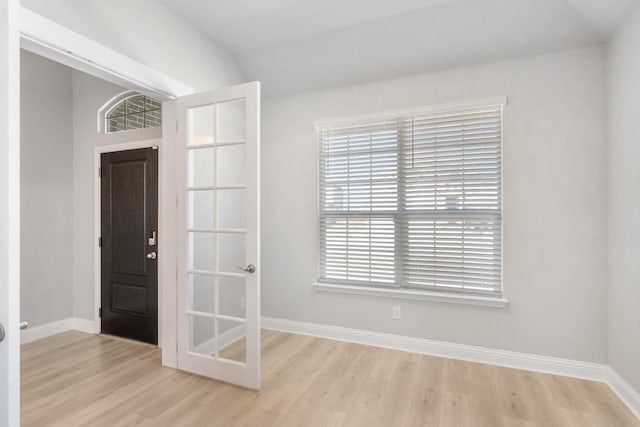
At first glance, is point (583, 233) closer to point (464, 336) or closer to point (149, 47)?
point (464, 336)

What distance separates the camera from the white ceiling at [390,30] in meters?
2.50

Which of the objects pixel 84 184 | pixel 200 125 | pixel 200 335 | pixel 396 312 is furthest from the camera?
pixel 84 184

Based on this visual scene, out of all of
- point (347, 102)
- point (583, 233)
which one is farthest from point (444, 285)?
point (347, 102)

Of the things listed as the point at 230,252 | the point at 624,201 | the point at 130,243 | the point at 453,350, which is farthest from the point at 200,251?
the point at 624,201

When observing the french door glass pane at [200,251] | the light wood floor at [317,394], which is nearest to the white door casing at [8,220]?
the light wood floor at [317,394]

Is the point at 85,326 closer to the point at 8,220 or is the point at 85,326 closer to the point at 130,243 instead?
the point at 130,243

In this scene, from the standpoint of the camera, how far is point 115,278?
3643 mm

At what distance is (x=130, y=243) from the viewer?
3.54 metres

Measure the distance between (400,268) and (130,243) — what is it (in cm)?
281

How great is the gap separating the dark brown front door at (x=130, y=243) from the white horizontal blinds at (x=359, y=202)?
1762 millimetres

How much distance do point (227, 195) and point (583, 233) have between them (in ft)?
9.91

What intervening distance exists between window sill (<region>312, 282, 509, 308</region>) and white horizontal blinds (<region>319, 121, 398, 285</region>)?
9 cm

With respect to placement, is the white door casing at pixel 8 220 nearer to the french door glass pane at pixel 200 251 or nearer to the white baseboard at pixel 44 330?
the french door glass pane at pixel 200 251

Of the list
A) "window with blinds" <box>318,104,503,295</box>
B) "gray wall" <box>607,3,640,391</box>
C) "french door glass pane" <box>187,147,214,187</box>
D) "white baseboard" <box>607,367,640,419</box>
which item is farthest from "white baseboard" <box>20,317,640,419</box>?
"french door glass pane" <box>187,147,214,187</box>
